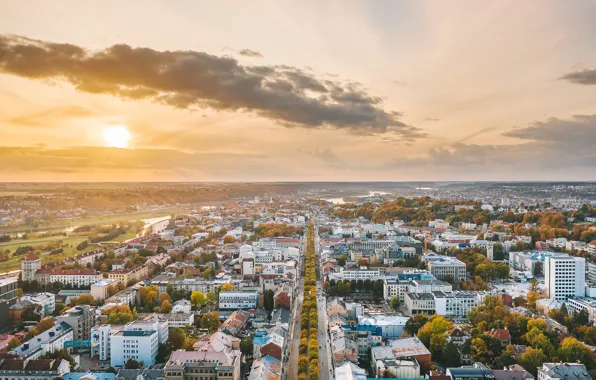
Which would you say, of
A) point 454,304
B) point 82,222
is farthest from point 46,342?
point 82,222

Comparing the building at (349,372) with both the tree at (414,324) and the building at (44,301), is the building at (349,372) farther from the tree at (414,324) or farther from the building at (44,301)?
the building at (44,301)

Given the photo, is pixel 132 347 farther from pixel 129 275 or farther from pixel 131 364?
pixel 129 275

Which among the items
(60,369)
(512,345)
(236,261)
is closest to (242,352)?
(60,369)

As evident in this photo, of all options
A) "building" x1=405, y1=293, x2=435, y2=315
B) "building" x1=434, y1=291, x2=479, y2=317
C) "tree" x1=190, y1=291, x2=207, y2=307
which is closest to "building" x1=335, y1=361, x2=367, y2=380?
"building" x1=405, y1=293, x2=435, y2=315

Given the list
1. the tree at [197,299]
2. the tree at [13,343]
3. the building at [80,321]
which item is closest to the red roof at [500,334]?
the tree at [197,299]

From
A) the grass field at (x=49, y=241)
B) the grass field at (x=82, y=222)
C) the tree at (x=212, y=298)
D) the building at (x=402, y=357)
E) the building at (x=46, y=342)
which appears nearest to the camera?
the building at (x=402, y=357)

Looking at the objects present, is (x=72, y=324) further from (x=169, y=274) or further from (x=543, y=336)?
(x=543, y=336)
